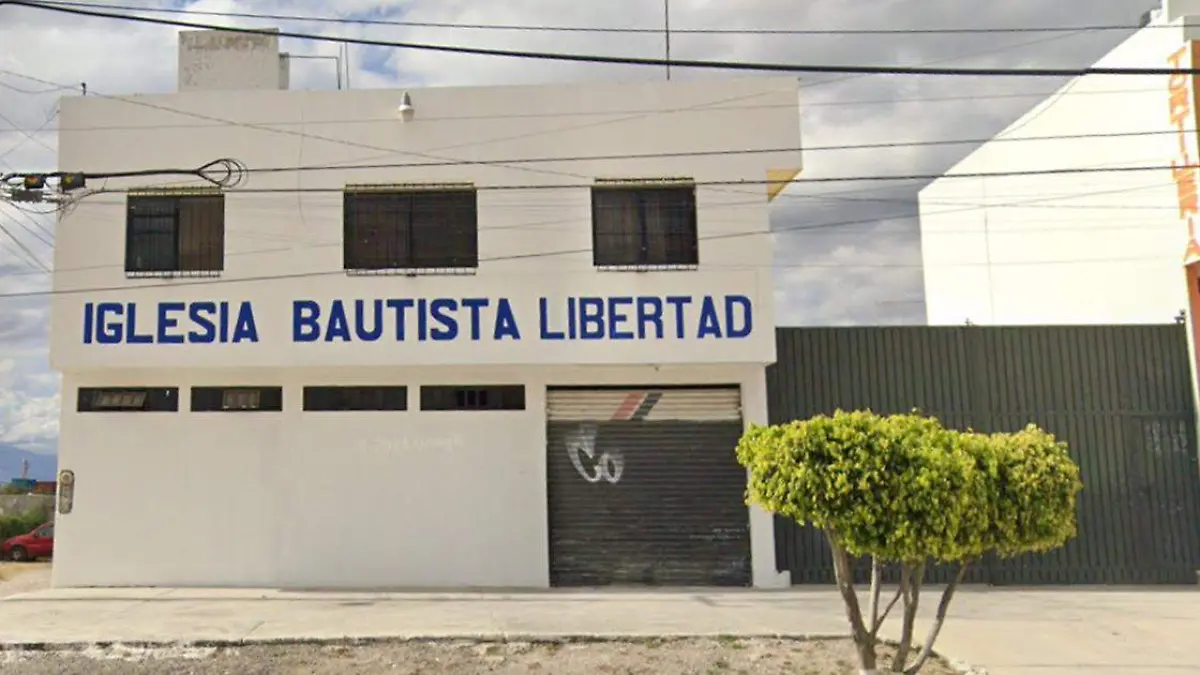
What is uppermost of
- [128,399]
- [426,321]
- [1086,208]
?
[1086,208]

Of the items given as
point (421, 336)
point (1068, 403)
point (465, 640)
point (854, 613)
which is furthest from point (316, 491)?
point (1068, 403)

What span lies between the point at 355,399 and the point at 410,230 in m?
2.51

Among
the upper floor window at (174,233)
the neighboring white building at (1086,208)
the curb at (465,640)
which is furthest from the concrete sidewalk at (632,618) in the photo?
the neighboring white building at (1086,208)

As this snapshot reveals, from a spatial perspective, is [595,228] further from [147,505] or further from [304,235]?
[147,505]

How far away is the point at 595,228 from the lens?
14.0 m

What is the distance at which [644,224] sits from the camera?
1406 cm

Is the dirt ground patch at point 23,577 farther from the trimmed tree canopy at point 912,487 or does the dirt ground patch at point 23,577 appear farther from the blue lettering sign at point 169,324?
the trimmed tree canopy at point 912,487

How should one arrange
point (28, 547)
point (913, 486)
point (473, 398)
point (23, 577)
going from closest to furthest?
point (913, 486)
point (473, 398)
point (23, 577)
point (28, 547)

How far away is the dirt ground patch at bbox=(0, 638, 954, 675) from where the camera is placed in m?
8.59

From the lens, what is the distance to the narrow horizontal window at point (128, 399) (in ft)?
45.9

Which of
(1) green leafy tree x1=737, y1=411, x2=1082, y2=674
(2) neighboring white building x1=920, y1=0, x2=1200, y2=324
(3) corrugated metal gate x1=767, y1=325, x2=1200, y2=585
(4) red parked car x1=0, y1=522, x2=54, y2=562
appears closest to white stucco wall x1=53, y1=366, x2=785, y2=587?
(3) corrugated metal gate x1=767, y1=325, x2=1200, y2=585

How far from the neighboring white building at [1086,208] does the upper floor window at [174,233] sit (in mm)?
13612

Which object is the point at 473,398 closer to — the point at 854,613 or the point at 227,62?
the point at 227,62

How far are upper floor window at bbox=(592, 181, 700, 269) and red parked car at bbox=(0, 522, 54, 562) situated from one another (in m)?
15.7
